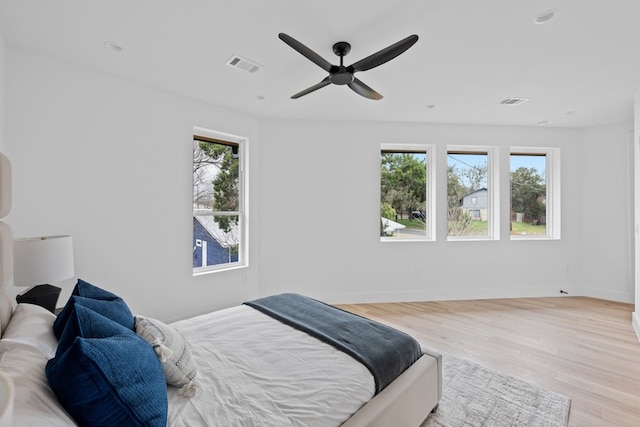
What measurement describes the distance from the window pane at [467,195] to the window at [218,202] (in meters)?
3.19

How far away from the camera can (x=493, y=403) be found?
2178 mm

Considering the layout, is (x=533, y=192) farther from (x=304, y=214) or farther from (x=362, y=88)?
(x=362, y=88)

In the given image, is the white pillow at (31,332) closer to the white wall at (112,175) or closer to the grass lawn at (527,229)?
the white wall at (112,175)

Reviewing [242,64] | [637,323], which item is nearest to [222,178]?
[242,64]

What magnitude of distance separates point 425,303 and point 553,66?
125 inches

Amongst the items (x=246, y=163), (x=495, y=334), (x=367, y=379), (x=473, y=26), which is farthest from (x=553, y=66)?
(x=246, y=163)

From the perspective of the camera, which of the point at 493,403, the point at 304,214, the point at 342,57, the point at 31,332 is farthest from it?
the point at 304,214

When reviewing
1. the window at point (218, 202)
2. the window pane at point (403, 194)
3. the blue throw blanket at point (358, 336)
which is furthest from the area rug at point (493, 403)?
the window at point (218, 202)

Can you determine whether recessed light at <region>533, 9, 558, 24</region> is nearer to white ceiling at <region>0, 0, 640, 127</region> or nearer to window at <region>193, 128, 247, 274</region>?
white ceiling at <region>0, 0, 640, 127</region>

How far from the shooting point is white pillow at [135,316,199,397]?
4.72 feet

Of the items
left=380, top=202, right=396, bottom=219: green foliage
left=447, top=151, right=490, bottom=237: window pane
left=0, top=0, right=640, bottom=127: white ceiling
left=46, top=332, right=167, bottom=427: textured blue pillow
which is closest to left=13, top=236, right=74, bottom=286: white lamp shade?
left=46, top=332, right=167, bottom=427: textured blue pillow

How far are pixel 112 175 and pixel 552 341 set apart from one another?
475 centimetres

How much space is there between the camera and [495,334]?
10.9ft

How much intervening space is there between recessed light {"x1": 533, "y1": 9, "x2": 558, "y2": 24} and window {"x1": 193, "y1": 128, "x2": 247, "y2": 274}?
10.9 ft
